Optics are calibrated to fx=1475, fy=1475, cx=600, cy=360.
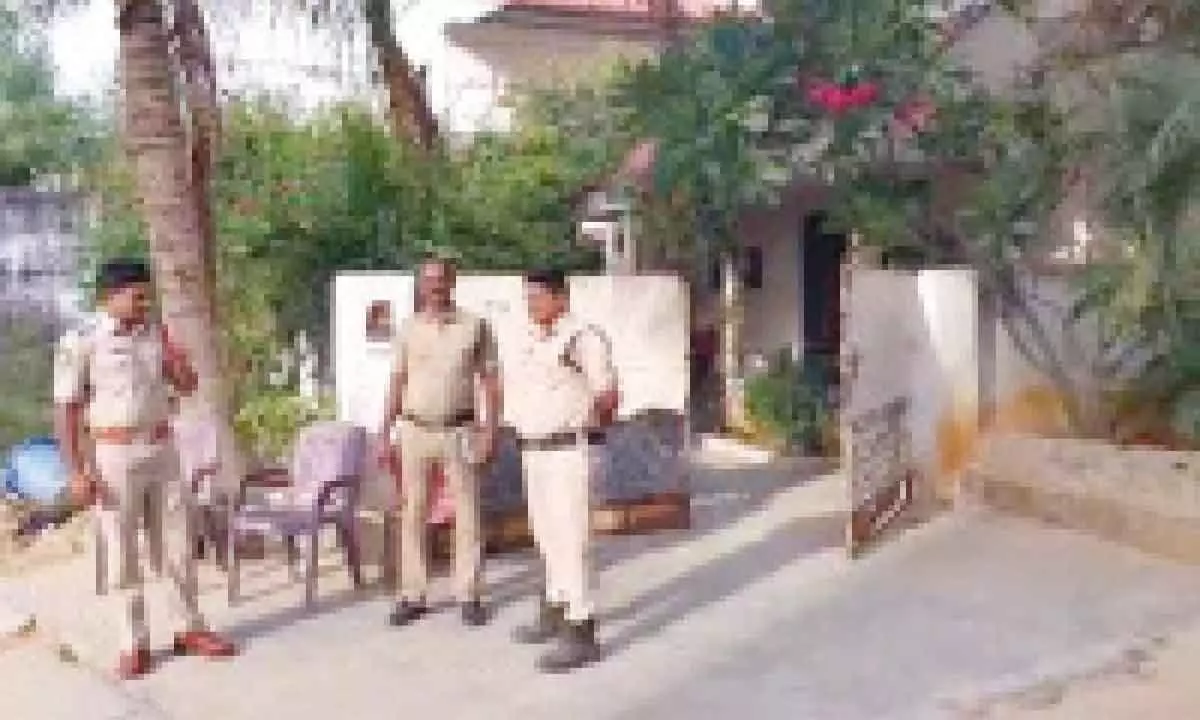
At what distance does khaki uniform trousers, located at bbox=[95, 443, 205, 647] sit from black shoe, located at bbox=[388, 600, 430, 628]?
0.92m

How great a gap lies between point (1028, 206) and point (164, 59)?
5.36 meters

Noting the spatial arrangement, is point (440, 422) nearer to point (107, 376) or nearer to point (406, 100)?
point (107, 376)

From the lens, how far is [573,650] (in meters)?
6.46

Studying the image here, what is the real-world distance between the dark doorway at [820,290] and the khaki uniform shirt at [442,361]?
7085mm

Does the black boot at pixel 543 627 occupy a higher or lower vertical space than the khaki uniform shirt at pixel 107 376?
lower

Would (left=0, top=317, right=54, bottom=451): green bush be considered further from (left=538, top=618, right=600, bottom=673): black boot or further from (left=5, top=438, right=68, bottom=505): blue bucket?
(left=538, top=618, right=600, bottom=673): black boot

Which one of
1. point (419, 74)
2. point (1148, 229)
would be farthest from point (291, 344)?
point (1148, 229)

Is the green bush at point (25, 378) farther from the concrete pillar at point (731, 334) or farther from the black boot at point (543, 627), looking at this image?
the black boot at point (543, 627)

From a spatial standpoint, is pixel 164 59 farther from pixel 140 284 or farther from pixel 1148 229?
pixel 1148 229

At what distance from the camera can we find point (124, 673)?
263 inches

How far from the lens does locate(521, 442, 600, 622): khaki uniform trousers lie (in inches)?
254

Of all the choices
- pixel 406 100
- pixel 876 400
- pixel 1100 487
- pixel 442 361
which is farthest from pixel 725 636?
pixel 406 100

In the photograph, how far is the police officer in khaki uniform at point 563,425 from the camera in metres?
6.46

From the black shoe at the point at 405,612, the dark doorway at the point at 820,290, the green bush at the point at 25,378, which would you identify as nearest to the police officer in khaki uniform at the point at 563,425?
the black shoe at the point at 405,612
